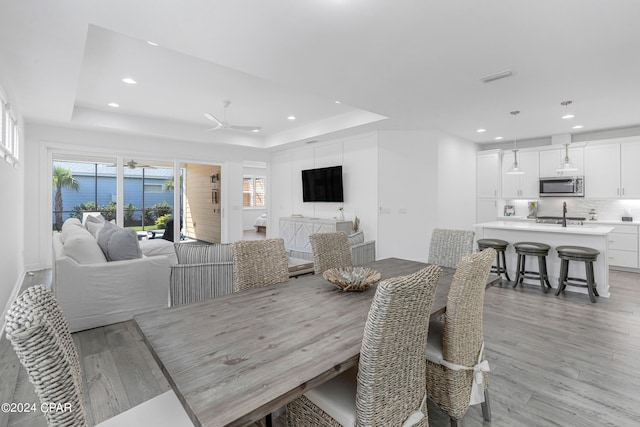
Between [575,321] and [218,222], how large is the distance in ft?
22.2

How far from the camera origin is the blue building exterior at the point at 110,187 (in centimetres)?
592

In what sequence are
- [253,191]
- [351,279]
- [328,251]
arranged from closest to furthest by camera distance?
[351,279]
[328,251]
[253,191]

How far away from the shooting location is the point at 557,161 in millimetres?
6441

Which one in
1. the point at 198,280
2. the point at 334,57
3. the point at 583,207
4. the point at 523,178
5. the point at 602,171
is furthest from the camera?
the point at 523,178

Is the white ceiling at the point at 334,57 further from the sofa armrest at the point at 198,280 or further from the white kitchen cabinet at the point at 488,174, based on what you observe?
the sofa armrest at the point at 198,280

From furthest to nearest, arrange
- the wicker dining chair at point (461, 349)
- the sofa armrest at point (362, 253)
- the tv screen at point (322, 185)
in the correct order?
1. the tv screen at point (322, 185)
2. the sofa armrest at point (362, 253)
3. the wicker dining chair at point (461, 349)

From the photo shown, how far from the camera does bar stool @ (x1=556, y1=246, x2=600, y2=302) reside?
4.00 meters

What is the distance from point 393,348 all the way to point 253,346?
0.55 m

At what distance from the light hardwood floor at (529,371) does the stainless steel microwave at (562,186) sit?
330 centimetres

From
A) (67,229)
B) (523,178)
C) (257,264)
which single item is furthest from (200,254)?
(523,178)

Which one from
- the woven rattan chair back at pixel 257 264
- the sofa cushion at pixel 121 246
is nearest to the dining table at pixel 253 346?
the woven rattan chair back at pixel 257 264

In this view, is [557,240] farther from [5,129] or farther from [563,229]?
[5,129]

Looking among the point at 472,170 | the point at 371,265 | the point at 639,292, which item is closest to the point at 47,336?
the point at 371,265

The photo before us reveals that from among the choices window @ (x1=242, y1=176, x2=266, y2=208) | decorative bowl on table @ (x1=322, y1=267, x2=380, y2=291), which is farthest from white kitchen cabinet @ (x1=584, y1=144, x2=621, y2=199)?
window @ (x1=242, y1=176, x2=266, y2=208)
